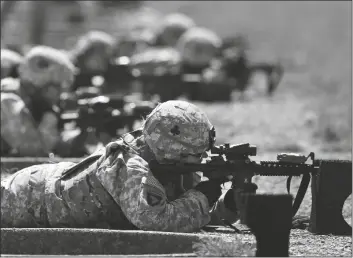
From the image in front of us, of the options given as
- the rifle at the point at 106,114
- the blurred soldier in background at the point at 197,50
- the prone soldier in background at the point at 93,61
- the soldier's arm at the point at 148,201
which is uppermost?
the blurred soldier in background at the point at 197,50

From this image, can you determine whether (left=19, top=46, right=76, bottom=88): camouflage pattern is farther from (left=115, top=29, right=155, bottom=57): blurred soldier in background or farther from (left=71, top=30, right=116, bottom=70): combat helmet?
(left=115, top=29, right=155, bottom=57): blurred soldier in background

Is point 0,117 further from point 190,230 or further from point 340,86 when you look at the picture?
point 340,86

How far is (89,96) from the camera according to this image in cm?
1481

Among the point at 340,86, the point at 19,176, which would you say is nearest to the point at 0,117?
the point at 19,176

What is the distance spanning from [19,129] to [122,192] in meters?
6.20

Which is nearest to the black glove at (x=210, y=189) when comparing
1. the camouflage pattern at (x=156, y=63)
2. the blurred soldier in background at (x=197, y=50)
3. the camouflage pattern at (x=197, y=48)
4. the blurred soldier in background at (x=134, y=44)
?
the camouflage pattern at (x=156, y=63)

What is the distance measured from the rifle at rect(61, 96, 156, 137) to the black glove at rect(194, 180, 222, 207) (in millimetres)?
5834

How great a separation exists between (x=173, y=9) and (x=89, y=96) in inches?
1731

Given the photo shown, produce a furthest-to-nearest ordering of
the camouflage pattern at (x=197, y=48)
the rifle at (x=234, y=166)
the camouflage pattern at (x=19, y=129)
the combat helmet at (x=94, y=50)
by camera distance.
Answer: the camouflage pattern at (x=197, y=48) → the combat helmet at (x=94, y=50) → the camouflage pattern at (x=19, y=129) → the rifle at (x=234, y=166)

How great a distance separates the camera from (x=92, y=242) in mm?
7340

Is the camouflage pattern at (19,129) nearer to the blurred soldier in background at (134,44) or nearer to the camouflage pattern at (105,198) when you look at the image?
the camouflage pattern at (105,198)

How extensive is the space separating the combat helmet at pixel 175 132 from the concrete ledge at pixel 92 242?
56 cm

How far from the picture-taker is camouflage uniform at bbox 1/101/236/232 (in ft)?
24.1

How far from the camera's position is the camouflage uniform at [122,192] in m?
7.35
